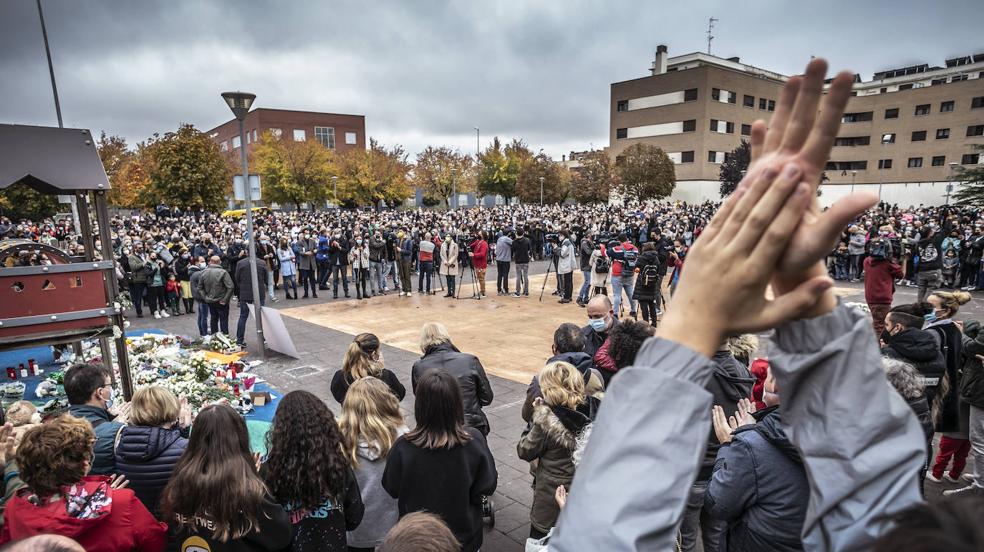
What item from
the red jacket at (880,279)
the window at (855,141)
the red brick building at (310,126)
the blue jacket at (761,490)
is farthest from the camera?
the red brick building at (310,126)

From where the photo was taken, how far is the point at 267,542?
2635 mm

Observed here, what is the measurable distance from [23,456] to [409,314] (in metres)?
10.6

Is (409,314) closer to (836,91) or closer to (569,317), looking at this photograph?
(569,317)

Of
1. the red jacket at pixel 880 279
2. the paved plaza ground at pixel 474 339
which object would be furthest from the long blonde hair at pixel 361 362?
the red jacket at pixel 880 279

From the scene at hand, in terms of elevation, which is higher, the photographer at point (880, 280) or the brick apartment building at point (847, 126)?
the brick apartment building at point (847, 126)

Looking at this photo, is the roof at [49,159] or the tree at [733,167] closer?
the roof at [49,159]

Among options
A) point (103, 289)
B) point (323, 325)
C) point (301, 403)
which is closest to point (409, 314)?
point (323, 325)

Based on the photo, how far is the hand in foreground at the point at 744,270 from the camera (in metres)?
0.81

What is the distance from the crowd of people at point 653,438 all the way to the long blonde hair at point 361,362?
2 centimetres

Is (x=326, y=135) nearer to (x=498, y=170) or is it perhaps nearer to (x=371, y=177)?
(x=371, y=177)

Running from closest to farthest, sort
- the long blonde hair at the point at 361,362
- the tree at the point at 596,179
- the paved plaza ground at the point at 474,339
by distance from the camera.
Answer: the long blonde hair at the point at 361,362 < the paved plaza ground at the point at 474,339 < the tree at the point at 596,179

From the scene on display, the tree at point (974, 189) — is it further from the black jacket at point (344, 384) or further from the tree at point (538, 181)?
the black jacket at point (344, 384)

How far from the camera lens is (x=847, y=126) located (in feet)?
184

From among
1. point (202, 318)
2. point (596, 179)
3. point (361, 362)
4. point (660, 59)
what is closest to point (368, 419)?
point (361, 362)
